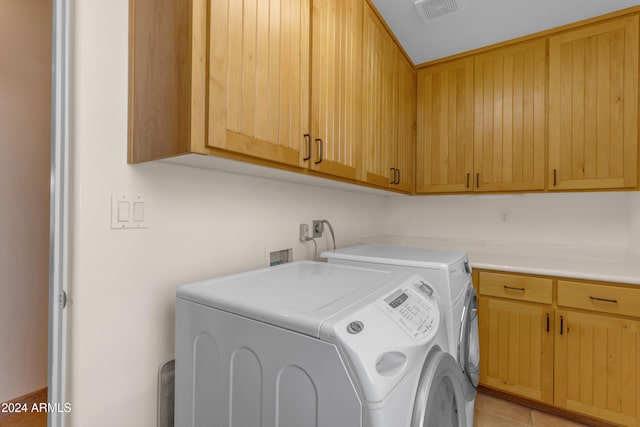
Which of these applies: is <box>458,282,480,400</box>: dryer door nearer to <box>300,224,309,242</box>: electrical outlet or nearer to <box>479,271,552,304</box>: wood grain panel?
<box>479,271,552,304</box>: wood grain panel

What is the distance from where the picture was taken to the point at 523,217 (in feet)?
7.68

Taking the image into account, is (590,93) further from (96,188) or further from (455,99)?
(96,188)

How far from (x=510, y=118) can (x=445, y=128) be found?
0.45 metres

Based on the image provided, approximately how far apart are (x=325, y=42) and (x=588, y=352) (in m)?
2.21

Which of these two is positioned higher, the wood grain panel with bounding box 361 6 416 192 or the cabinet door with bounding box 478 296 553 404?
the wood grain panel with bounding box 361 6 416 192

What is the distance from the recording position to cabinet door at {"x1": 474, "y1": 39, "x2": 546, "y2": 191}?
6.65 ft

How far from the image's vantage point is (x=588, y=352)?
1656 mm

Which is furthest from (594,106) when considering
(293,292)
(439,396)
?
(293,292)

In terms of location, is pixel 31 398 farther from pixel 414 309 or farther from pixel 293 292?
pixel 414 309

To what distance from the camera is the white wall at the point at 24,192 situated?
5.48ft

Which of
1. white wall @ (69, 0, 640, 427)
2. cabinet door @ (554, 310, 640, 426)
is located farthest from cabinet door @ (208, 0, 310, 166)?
cabinet door @ (554, 310, 640, 426)

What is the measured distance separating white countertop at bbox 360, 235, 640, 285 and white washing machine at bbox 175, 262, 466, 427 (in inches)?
47.5

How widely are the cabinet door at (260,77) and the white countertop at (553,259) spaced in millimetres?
1542

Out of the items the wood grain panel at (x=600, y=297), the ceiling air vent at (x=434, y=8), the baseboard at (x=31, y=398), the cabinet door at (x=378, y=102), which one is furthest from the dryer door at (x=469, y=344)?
the baseboard at (x=31, y=398)
